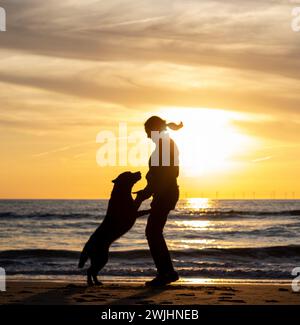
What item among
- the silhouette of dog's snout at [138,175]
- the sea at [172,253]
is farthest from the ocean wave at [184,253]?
the silhouette of dog's snout at [138,175]

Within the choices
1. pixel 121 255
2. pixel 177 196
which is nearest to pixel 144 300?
pixel 177 196

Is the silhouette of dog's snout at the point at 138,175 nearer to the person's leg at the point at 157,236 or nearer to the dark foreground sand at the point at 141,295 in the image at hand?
the person's leg at the point at 157,236

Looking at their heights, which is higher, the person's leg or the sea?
the person's leg

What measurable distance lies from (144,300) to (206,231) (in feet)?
75.5

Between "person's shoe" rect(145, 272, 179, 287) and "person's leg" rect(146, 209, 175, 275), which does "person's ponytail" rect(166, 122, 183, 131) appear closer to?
"person's leg" rect(146, 209, 175, 275)

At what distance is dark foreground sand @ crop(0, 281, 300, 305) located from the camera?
680 cm

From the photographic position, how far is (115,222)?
8.48 metres

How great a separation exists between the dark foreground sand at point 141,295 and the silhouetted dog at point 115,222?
426 mm

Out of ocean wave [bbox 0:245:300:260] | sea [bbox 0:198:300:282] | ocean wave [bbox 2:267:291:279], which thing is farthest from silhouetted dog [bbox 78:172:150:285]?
ocean wave [bbox 0:245:300:260]

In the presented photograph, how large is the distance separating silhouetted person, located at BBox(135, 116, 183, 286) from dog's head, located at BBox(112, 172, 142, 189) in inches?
10.2

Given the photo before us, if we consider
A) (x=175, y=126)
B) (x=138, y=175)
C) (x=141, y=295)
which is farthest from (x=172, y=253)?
(x=141, y=295)

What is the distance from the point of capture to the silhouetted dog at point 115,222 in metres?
8.49

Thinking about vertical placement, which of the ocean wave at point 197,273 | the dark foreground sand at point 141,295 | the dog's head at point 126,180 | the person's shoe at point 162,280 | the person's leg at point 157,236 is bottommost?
the ocean wave at point 197,273

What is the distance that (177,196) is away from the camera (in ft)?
28.1
